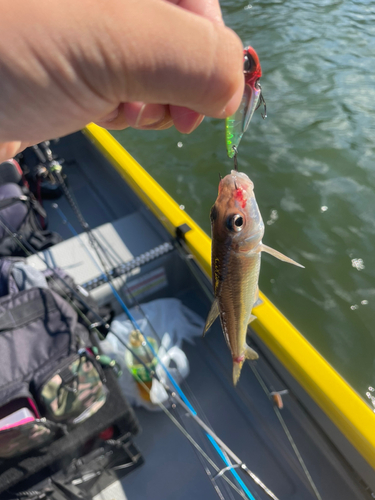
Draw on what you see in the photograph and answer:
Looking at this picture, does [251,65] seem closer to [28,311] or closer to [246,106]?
[246,106]

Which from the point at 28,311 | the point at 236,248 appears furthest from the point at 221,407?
the point at 236,248

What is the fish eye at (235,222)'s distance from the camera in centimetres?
142

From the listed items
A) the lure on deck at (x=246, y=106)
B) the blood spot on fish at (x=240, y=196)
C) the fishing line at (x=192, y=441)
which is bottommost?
the fishing line at (x=192, y=441)

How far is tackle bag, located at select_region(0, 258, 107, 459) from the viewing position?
6.01 feet

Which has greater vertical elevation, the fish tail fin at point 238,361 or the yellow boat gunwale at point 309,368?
the fish tail fin at point 238,361

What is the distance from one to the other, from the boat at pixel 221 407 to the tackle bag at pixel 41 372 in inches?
21.6

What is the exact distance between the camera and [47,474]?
6.81 feet

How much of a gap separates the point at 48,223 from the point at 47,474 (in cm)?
304

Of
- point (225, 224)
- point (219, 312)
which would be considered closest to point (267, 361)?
point (219, 312)

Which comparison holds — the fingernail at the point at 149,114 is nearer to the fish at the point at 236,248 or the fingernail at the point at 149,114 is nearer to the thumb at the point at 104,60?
the thumb at the point at 104,60

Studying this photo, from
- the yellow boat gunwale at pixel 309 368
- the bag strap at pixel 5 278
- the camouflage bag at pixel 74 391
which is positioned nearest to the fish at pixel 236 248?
the yellow boat gunwale at pixel 309 368

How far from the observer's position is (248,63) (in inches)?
52.4

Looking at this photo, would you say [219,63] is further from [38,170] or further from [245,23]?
[245,23]

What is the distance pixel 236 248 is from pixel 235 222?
121 mm
